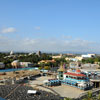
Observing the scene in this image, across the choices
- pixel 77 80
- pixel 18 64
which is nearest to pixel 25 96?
pixel 77 80

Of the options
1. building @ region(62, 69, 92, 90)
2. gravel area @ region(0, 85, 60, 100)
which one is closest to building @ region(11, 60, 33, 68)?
building @ region(62, 69, 92, 90)

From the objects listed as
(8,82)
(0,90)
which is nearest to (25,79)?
(8,82)

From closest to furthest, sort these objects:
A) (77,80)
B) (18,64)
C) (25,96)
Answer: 1. (25,96)
2. (77,80)
3. (18,64)

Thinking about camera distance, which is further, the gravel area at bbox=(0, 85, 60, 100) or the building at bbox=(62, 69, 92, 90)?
Result: the building at bbox=(62, 69, 92, 90)

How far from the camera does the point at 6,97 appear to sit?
22484mm

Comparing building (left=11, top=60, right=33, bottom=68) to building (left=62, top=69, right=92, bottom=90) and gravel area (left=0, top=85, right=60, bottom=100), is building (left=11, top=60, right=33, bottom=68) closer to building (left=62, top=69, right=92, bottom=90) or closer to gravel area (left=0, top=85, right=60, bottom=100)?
building (left=62, top=69, right=92, bottom=90)

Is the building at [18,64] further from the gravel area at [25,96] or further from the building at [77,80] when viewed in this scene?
the gravel area at [25,96]

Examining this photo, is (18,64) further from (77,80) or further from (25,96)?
(25,96)

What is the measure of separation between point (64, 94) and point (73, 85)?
18.8ft

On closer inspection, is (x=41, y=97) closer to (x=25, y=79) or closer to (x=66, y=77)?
(x=66, y=77)

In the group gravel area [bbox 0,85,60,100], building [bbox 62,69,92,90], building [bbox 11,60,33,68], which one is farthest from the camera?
building [bbox 11,60,33,68]

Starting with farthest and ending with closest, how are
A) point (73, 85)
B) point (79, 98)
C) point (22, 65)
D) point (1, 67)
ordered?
1. point (22, 65)
2. point (1, 67)
3. point (73, 85)
4. point (79, 98)

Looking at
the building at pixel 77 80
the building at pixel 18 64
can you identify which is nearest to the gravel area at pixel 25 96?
the building at pixel 77 80

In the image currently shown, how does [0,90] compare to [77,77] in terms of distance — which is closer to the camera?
[0,90]
